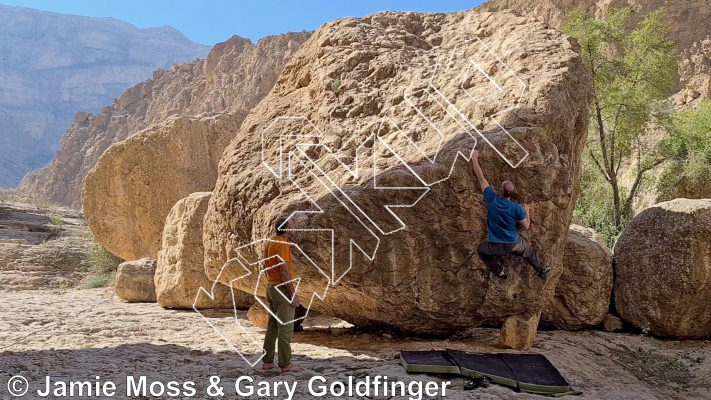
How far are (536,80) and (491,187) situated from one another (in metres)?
1.03

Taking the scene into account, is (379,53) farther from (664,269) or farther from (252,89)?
(252,89)

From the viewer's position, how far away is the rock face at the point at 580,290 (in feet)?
19.5

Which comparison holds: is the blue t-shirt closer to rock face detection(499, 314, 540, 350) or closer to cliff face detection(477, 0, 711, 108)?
rock face detection(499, 314, 540, 350)

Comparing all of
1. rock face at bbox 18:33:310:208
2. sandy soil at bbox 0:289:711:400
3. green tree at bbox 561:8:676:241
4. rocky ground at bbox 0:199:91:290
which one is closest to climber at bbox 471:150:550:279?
sandy soil at bbox 0:289:711:400

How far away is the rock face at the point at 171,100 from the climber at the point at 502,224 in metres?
33.1

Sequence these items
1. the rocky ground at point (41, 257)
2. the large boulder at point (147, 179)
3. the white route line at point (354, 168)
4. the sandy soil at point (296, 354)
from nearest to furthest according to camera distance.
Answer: the sandy soil at point (296, 354)
the white route line at point (354, 168)
the large boulder at point (147, 179)
the rocky ground at point (41, 257)

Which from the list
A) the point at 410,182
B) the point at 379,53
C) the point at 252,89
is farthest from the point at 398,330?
the point at 252,89

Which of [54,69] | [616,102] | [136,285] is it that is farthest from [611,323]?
[54,69]

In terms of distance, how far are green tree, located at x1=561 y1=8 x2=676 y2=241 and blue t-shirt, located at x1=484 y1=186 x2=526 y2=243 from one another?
790 centimetres

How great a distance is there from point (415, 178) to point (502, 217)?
734 millimetres

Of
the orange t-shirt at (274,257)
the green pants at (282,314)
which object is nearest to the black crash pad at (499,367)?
the green pants at (282,314)

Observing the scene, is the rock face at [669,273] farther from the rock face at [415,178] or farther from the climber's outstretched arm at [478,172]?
the climber's outstretched arm at [478,172]

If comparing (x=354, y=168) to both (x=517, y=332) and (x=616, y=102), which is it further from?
(x=616, y=102)

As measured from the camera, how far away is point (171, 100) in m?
48.0
